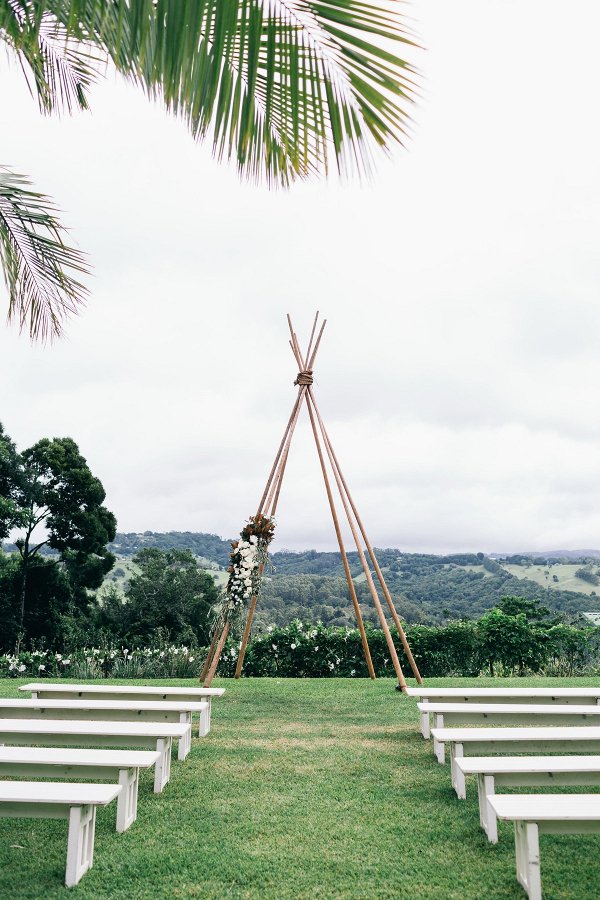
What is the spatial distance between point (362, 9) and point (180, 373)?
21.9m

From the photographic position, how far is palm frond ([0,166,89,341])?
4109mm

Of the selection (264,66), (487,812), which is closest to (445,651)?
(487,812)

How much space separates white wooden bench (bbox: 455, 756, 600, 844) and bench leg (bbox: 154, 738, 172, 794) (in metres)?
1.99

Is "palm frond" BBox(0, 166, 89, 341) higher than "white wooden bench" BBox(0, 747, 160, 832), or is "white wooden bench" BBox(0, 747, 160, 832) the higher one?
"palm frond" BBox(0, 166, 89, 341)

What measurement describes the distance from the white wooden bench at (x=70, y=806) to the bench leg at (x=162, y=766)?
966 millimetres

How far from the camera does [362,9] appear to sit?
213 cm

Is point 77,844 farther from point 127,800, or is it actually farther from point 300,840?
point 300,840

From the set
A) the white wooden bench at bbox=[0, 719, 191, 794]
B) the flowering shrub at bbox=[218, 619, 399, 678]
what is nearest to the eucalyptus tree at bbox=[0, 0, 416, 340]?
the white wooden bench at bbox=[0, 719, 191, 794]

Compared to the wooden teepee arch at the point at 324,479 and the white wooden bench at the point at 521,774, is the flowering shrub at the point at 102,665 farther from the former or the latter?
the white wooden bench at the point at 521,774

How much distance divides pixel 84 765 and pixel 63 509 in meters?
16.6

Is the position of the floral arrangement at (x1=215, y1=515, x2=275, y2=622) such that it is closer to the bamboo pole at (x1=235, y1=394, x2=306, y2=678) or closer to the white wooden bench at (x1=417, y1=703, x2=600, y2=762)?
the bamboo pole at (x1=235, y1=394, x2=306, y2=678)

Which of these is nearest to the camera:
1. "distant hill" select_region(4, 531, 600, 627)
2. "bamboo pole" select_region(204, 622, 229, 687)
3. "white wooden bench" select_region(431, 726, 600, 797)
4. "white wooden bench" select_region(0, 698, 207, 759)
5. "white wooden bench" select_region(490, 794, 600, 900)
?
"white wooden bench" select_region(490, 794, 600, 900)

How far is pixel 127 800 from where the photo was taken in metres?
3.22

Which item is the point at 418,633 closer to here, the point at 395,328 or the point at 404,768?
the point at 404,768
